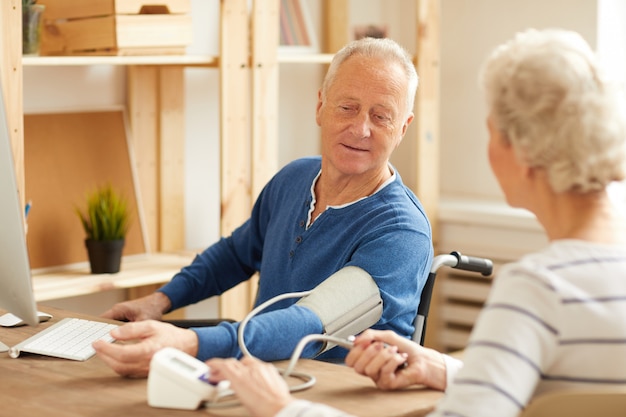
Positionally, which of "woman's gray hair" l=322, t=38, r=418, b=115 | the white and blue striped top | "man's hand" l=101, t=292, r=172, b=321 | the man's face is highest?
"woman's gray hair" l=322, t=38, r=418, b=115

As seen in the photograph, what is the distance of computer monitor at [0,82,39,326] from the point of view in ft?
5.30

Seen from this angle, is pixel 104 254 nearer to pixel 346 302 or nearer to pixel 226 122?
pixel 226 122

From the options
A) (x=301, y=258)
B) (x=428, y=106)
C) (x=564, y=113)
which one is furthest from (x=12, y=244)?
(x=428, y=106)

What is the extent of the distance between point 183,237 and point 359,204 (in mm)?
1494

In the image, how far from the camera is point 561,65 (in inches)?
53.2

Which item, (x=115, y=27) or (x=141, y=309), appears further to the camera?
(x=115, y=27)

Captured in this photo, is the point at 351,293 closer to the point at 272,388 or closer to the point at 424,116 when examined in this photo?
the point at 272,388

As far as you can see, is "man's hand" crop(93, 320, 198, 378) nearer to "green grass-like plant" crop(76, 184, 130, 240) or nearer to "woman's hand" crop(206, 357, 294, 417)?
"woman's hand" crop(206, 357, 294, 417)

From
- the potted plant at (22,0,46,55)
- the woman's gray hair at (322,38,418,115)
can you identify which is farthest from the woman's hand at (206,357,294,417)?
the potted plant at (22,0,46,55)

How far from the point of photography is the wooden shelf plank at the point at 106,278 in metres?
3.00

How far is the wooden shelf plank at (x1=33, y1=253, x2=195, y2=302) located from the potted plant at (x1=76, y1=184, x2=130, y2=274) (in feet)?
0.13

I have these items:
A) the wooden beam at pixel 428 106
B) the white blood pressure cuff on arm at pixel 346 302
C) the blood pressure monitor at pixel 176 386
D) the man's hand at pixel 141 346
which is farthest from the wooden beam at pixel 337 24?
the blood pressure monitor at pixel 176 386

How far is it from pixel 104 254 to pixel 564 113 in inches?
81.5

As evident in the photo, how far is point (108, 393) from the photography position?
1646 millimetres
